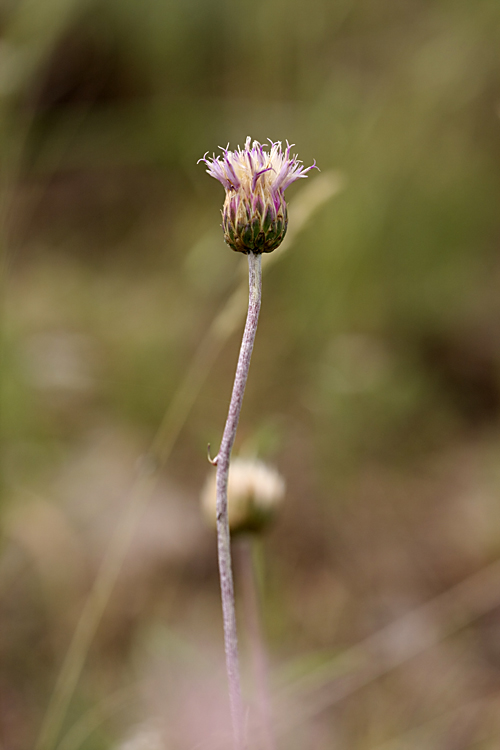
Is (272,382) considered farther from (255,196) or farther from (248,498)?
(255,196)

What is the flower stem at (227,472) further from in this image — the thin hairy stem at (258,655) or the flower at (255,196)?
the thin hairy stem at (258,655)

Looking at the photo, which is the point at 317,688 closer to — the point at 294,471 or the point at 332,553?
the point at 332,553

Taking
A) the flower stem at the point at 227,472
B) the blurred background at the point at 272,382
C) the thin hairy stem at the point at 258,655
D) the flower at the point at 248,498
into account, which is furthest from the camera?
the blurred background at the point at 272,382

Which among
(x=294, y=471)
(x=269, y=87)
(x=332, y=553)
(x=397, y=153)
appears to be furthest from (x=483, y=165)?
(x=332, y=553)

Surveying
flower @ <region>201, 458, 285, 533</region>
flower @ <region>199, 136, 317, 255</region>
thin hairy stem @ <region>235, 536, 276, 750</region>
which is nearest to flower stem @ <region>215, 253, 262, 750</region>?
flower @ <region>199, 136, 317, 255</region>

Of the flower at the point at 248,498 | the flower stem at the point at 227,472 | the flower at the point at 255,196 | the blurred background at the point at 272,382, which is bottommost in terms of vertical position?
the flower stem at the point at 227,472

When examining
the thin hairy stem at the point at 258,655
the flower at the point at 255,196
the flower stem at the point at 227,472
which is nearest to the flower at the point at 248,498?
the thin hairy stem at the point at 258,655
